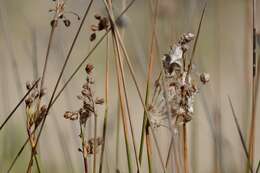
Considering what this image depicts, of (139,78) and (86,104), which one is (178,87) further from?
(139,78)

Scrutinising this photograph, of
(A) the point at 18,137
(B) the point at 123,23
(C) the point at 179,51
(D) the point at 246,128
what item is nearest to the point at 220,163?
(D) the point at 246,128

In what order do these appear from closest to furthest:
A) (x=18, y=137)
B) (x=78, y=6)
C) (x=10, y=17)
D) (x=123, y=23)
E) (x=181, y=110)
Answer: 1. (x=181, y=110)
2. (x=123, y=23)
3. (x=18, y=137)
4. (x=78, y=6)
5. (x=10, y=17)

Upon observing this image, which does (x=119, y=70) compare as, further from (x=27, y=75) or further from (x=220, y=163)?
(x=27, y=75)

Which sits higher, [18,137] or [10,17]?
[10,17]

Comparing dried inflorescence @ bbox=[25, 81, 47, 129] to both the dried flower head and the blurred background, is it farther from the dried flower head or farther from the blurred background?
the blurred background

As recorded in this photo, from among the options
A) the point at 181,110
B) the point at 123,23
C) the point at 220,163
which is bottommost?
the point at 220,163

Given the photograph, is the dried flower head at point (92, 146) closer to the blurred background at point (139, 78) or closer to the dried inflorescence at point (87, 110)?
the dried inflorescence at point (87, 110)

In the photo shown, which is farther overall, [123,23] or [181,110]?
[123,23]

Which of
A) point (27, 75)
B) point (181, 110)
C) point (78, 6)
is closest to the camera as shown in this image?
point (181, 110)
